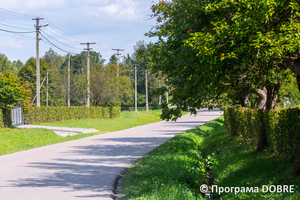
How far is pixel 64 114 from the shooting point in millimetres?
35656

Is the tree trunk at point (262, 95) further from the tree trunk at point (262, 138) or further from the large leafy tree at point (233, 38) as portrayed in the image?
the large leafy tree at point (233, 38)

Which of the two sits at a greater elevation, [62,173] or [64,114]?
[64,114]

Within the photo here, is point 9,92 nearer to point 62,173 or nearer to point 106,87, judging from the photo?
point 62,173

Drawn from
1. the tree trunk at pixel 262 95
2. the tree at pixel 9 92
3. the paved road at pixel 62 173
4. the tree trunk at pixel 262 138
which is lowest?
the paved road at pixel 62 173

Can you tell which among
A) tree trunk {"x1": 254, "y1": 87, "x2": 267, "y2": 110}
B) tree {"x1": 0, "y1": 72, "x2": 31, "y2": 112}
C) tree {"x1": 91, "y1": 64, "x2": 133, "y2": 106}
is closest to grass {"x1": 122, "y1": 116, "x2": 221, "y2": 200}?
tree trunk {"x1": 254, "y1": 87, "x2": 267, "y2": 110}

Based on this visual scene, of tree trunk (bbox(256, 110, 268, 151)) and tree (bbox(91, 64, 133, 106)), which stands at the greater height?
tree (bbox(91, 64, 133, 106))

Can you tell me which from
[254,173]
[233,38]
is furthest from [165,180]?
[233,38]

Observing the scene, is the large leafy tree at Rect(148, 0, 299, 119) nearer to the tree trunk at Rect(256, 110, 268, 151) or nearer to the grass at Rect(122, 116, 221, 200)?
the grass at Rect(122, 116, 221, 200)

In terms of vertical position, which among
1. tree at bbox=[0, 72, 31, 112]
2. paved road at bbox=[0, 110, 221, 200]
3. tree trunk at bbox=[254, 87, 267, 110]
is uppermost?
tree at bbox=[0, 72, 31, 112]

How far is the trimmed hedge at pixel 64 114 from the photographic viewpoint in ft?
98.4

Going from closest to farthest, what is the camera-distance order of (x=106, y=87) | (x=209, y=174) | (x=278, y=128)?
(x=278, y=128) < (x=209, y=174) < (x=106, y=87)

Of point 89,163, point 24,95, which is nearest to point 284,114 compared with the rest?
point 89,163

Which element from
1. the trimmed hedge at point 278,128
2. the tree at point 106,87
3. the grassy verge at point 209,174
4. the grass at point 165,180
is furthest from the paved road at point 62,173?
the tree at point 106,87

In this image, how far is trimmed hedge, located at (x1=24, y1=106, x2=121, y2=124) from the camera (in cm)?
3000
